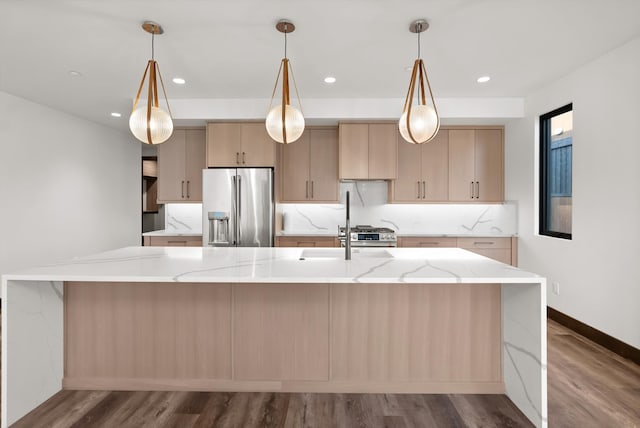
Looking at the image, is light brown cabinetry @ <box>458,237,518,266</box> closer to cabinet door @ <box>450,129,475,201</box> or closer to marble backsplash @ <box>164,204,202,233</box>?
cabinet door @ <box>450,129,475,201</box>

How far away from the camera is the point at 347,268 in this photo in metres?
1.93

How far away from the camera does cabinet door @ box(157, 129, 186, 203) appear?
489 cm

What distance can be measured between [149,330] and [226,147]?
2727mm

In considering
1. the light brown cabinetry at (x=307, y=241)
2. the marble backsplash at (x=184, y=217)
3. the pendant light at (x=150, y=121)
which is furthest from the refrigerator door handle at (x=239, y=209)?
the pendant light at (x=150, y=121)

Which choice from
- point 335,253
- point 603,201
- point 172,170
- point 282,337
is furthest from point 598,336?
point 172,170

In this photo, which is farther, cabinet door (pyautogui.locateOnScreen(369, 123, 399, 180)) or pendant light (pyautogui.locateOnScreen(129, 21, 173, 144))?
cabinet door (pyautogui.locateOnScreen(369, 123, 399, 180))

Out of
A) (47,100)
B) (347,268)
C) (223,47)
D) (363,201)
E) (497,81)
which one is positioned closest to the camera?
(347,268)

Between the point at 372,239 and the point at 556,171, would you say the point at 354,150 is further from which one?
the point at 556,171

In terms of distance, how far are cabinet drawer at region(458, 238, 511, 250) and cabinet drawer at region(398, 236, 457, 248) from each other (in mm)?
121

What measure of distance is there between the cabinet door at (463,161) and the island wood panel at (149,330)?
142 inches

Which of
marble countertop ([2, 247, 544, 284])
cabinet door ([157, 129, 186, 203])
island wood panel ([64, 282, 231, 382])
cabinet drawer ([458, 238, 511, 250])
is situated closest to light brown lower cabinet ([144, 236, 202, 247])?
cabinet door ([157, 129, 186, 203])

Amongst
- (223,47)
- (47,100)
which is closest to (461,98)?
(223,47)

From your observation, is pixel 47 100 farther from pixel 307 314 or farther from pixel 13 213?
pixel 307 314

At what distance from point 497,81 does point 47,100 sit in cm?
507
